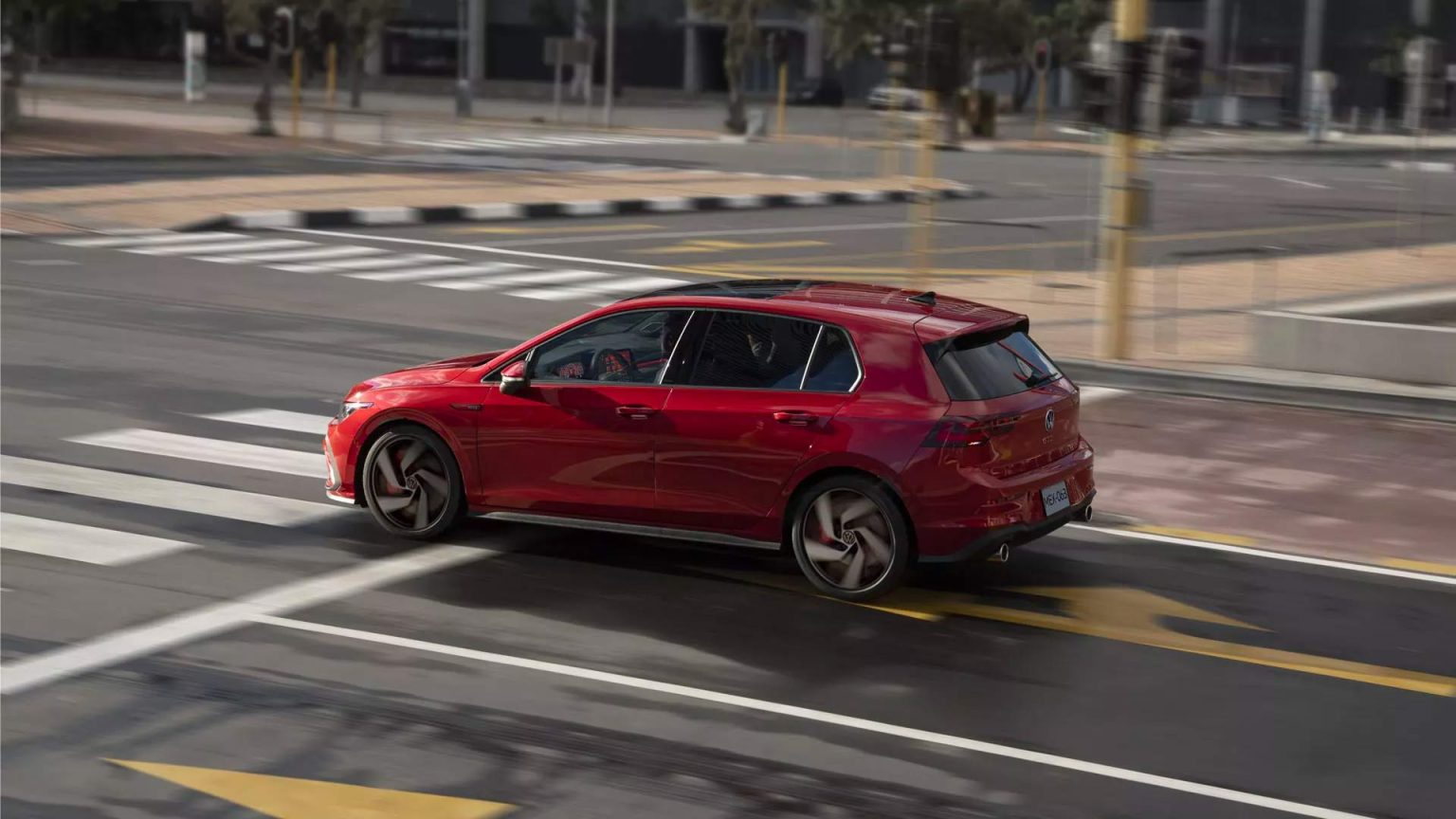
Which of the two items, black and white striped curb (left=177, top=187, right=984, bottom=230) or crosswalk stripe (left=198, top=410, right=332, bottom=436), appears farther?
black and white striped curb (left=177, top=187, right=984, bottom=230)

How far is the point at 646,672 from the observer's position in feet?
24.6

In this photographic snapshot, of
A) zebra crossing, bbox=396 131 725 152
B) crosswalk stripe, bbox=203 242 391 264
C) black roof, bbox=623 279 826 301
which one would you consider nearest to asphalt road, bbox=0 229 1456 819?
black roof, bbox=623 279 826 301

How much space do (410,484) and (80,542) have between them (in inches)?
64.7

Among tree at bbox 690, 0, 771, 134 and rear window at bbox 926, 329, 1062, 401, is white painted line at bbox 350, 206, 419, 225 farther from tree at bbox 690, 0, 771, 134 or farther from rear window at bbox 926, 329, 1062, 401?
tree at bbox 690, 0, 771, 134

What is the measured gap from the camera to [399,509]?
9.60m

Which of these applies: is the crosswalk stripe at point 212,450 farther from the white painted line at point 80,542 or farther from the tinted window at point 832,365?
the tinted window at point 832,365

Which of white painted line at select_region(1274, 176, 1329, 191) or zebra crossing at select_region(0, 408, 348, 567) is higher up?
white painted line at select_region(1274, 176, 1329, 191)

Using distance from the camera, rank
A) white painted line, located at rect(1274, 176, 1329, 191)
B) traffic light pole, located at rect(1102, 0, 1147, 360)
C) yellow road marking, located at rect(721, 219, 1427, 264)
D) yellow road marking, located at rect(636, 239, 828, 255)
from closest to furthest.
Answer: traffic light pole, located at rect(1102, 0, 1147, 360) → yellow road marking, located at rect(721, 219, 1427, 264) → yellow road marking, located at rect(636, 239, 828, 255) → white painted line, located at rect(1274, 176, 1329, 191)

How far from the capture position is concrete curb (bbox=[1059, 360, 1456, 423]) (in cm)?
1380

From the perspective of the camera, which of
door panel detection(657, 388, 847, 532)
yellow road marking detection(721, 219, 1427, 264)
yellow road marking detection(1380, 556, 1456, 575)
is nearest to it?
door panel detection(657, 388, 847, 532)

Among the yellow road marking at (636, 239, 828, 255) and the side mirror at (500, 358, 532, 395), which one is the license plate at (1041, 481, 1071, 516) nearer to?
the side mirror at (500, 358, 532, 395)

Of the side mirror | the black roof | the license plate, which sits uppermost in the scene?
the black roof

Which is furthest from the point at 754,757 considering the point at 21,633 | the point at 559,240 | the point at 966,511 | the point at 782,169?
the point at 782,169

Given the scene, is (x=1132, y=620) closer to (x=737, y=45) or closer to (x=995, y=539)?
(x=995, y=539)
